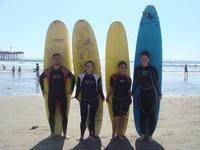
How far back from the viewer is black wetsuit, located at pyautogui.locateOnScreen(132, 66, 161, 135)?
511cm

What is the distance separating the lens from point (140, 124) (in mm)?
5270

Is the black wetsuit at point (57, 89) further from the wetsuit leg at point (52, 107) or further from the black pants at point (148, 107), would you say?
the black pants at point (148, 107)

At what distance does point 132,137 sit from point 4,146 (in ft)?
6.79

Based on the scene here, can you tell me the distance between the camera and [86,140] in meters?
5.11

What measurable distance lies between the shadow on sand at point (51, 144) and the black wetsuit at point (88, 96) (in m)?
0.39

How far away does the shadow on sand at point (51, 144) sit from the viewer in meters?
4.69

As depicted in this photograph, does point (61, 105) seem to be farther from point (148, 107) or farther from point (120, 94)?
point (148, 107)

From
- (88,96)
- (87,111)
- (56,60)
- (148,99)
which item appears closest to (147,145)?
(148,99)

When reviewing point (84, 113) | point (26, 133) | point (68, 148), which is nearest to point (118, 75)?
point (84, 113)

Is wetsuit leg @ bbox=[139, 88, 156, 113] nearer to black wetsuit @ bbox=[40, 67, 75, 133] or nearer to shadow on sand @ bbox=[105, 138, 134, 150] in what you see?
shadow on sand @ bbox=[105, 138, 134, 150]

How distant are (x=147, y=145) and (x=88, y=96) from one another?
1173 mm

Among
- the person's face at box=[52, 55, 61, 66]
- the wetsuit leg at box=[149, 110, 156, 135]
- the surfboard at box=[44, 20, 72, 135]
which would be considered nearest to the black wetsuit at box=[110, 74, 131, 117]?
the wetsuit leg at box=[149, 110, 156, 135]

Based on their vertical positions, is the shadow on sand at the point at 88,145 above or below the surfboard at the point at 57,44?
below

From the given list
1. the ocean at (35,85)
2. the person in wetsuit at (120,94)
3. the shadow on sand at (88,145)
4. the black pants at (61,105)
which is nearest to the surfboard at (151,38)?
the person in wetsuit at (120,94)
